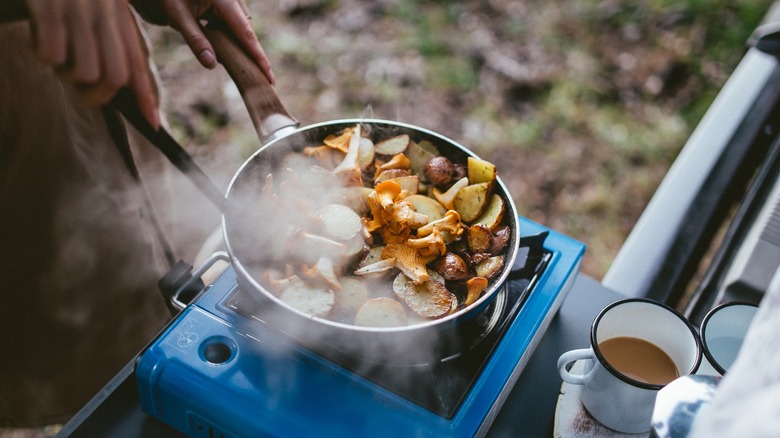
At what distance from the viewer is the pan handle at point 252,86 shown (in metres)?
1.19

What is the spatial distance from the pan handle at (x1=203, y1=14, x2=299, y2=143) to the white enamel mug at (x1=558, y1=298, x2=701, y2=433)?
0.70 m

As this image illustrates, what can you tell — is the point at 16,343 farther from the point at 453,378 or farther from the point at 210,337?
the point at 453,378

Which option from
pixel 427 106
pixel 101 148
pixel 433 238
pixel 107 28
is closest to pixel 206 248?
pixel 101 148

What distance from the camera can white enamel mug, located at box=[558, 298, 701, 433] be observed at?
3.25ft

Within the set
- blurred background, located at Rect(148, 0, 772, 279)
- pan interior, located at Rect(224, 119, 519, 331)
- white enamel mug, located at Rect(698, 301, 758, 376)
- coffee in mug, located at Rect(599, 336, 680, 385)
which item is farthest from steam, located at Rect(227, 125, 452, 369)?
blurred background, located at Rect(148, 0, 772, 279)

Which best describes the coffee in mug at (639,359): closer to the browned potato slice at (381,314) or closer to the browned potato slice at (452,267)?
the browned potato slice at (452,267)

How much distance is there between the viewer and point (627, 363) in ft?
3.58

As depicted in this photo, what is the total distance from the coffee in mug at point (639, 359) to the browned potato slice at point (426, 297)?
31 centimetres

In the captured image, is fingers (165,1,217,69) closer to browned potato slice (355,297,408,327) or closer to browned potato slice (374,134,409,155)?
browned potato slice (374,134,409,155)

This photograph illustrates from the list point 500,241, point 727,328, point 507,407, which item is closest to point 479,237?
point 500,241

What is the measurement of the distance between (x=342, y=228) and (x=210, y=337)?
307mm

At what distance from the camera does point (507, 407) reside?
3.80 ft

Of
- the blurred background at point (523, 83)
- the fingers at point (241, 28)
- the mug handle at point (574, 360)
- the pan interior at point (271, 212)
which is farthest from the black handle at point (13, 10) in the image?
the blurred background at point (523, 83)

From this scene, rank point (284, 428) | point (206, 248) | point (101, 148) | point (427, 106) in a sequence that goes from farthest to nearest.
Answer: point (427, 106) → point (206, 248) → point (101, 148) → point (284, 428)
